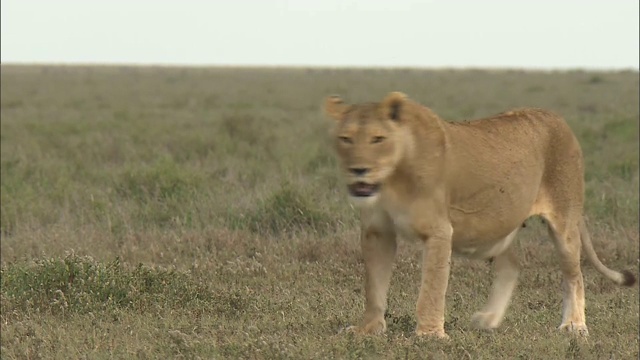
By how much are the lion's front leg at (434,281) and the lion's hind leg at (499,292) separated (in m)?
0.82

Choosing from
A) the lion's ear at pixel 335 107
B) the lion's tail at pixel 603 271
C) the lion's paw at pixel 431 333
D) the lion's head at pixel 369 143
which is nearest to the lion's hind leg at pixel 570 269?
the lion's tail at pixel 603 271

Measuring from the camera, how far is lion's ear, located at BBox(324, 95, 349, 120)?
517 centimetres

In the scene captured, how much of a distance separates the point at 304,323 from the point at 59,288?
184cm

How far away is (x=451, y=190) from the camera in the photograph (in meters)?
5.43

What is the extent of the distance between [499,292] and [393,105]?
5.63 feet

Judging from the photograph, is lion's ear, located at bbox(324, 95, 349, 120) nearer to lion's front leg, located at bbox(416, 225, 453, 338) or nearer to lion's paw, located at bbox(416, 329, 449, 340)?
lion's front leg, located at bbox(416, 225, 453, 338)

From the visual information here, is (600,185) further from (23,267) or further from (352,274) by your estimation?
(23,267)

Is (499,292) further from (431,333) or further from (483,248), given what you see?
(431,333)

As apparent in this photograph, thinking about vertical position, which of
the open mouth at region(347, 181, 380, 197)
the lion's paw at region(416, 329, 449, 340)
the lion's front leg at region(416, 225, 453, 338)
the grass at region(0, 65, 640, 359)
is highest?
the open mouth at region(347, 181, 380, 197)

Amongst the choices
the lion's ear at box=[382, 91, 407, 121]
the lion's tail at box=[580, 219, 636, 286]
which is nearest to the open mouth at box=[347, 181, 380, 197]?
the lion's ear at box=[382, 91, 407, 121]

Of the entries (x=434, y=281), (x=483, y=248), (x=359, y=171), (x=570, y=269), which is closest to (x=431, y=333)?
(x=434, y=281)

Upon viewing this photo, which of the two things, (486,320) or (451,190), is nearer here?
(451,190)

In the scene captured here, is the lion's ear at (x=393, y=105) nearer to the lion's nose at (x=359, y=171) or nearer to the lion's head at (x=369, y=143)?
the lion's head at (x=369, y=143)

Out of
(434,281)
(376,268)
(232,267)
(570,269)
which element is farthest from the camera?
(232,267)
